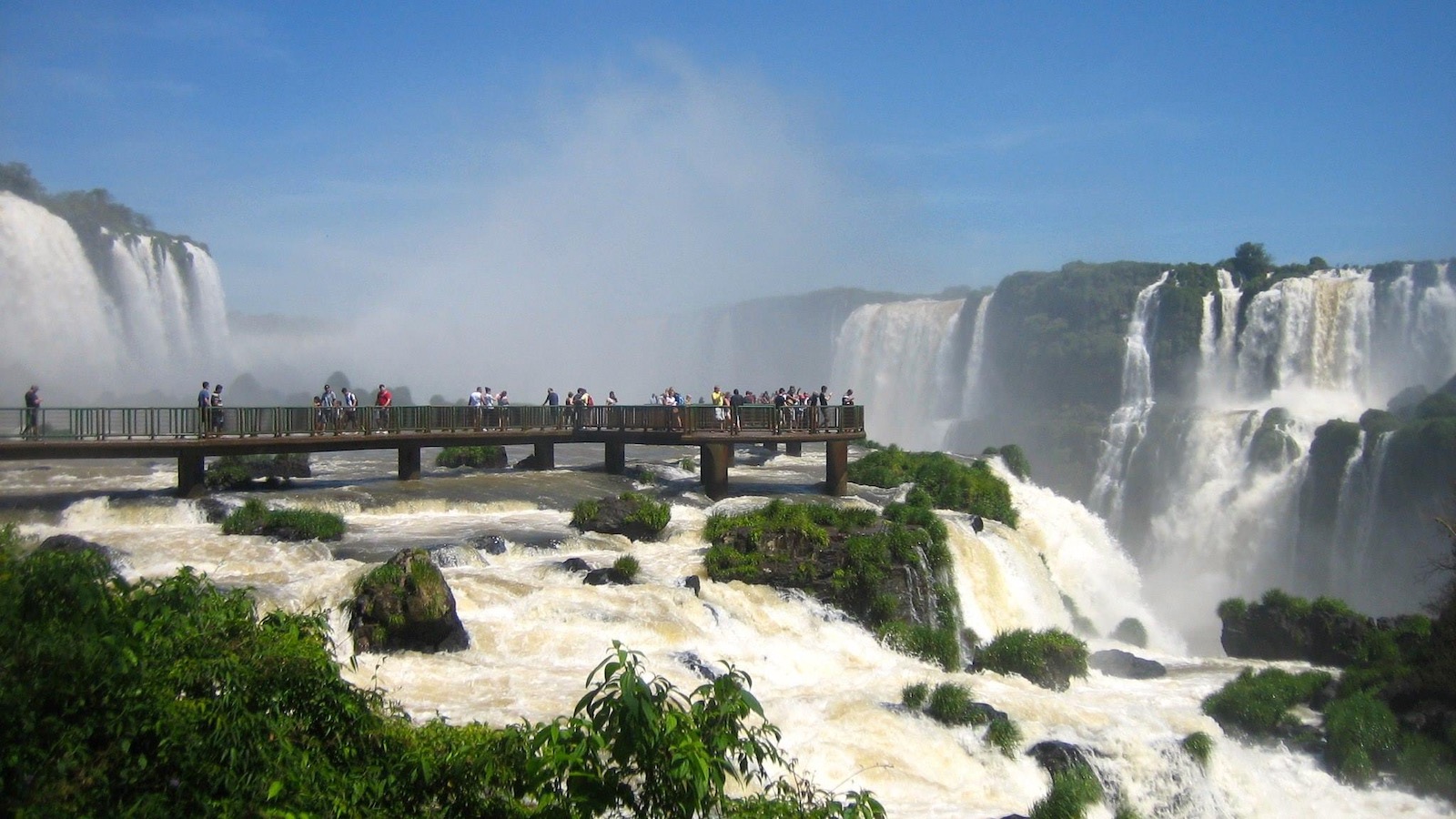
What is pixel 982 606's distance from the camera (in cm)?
2084

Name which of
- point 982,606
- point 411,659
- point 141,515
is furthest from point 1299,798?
point 141,515

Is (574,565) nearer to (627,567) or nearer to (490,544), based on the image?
(627,567)

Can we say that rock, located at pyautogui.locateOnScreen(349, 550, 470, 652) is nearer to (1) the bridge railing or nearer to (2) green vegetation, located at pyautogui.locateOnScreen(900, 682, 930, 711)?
(2) green vegetation, located at pyautogui.locateOnScreen(900, 682, 930, 711)

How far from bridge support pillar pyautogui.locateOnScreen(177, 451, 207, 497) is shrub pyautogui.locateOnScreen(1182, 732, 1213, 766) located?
58.4 feet

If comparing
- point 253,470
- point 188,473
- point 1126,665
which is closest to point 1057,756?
point 1126,665

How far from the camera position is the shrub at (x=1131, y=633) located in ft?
83.6

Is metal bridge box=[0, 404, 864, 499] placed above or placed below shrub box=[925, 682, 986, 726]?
above

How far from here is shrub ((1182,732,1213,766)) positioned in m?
13.6

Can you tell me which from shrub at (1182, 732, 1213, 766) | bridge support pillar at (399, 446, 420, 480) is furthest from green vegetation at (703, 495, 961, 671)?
bridge support pillar at (399, 446, 420, 480)

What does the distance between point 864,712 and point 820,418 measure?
15.3m

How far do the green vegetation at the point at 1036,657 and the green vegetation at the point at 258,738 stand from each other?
1121 centimetres

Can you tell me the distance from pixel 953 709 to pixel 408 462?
16519mm

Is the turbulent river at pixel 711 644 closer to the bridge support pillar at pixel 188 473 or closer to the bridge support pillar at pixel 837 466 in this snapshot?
the bridge support pillar at pixel 188 473

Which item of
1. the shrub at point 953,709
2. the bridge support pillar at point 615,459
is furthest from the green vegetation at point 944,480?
the shrub at point 953,709
